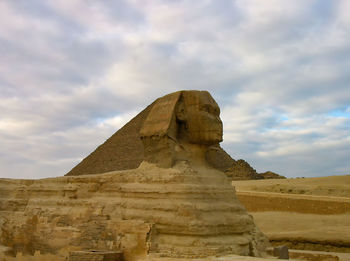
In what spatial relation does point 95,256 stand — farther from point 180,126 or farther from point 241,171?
point 241,171

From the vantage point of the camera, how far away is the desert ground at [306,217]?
12.4m

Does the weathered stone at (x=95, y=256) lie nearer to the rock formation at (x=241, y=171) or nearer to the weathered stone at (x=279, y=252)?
the weathered stone at (x=279, y=252)

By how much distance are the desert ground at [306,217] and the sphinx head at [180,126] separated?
4570 mm

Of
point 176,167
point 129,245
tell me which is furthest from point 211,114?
point 129,245

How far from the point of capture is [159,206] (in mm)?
7594

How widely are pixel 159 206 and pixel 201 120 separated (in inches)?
76.8

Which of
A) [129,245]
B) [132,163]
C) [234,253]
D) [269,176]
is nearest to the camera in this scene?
[234,253]

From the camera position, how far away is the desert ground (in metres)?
12.4

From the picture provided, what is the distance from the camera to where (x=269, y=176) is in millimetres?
37781

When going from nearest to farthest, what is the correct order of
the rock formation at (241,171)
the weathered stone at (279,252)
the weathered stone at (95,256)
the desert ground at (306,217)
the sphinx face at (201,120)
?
the weathered stone at (95,256), the weathered stone at (279,252), the sphinx face at (201,120), the desert ground at (306,217), the rock formation at (241,171)

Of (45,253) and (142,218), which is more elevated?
(142,218)

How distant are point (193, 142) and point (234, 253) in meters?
2.46

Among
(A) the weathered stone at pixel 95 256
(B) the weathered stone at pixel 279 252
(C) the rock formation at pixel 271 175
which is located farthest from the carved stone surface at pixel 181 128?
(C) the rock formation at pixel 271 175

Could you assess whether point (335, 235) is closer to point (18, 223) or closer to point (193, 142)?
point (193, 142)
